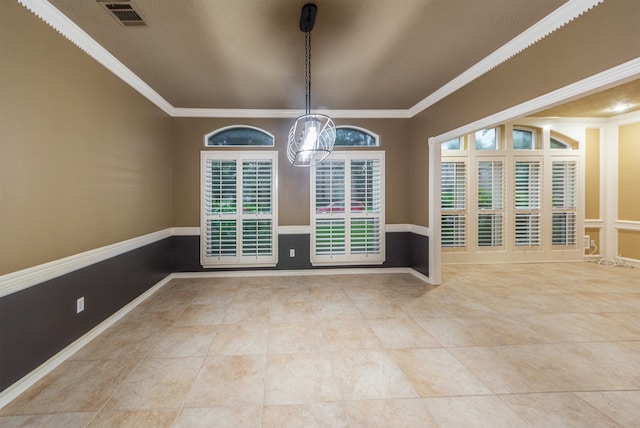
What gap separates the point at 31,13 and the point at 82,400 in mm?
2667

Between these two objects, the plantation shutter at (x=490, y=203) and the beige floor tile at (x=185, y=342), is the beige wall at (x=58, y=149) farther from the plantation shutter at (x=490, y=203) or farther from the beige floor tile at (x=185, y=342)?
the plantation shutter at (x=490, y=203)

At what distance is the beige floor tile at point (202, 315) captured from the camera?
9.56 ft

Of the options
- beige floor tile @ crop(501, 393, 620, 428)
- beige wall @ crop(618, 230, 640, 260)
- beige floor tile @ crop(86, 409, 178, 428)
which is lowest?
beige floor tile @ crop(86, 409, 178, 428)

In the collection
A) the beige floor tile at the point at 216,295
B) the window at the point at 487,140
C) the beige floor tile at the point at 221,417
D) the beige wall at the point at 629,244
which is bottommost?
the beige floor tile at the point at 221,417

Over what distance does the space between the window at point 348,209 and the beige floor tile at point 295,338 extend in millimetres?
1914

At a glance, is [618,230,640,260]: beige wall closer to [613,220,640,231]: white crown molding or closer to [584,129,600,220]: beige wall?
[613,220,640,231]: white crown molding

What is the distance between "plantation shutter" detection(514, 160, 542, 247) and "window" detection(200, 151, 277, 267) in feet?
15.4

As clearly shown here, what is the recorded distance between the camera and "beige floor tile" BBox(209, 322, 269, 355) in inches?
93.2

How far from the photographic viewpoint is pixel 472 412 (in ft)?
5.45

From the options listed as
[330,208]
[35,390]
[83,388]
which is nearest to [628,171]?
[330,208]

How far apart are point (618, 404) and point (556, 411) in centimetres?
44

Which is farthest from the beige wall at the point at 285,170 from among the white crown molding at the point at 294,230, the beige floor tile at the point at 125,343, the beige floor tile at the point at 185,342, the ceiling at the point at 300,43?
the beige floor tile at the point at 185,342

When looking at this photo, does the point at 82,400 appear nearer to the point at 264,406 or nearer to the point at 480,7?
the point at 264,406

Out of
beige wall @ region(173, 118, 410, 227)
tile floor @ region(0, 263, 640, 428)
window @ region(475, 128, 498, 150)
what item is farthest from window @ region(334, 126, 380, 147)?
tile floor @ region(0, 263, 640, 428)
